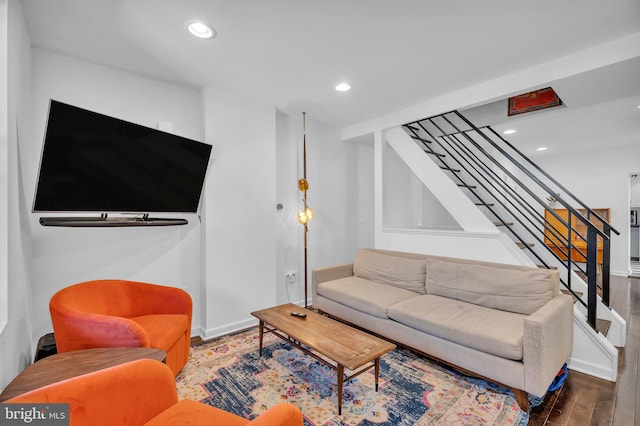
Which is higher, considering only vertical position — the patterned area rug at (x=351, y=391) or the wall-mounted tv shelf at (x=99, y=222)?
the wall-mounted tv shelf at (x=99, y=222)

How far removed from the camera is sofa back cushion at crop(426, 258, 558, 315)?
227cm

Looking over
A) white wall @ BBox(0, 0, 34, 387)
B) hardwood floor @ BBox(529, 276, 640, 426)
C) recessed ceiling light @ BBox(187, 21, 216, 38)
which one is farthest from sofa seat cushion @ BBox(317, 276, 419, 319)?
recessed ceiling light @ BBox(187, 21, 216, 38)

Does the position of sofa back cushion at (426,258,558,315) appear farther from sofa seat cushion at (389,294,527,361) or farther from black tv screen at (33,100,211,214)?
black tv screen at (33,100,211,214)

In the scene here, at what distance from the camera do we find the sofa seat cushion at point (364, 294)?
2723 mm

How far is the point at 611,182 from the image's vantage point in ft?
19.5

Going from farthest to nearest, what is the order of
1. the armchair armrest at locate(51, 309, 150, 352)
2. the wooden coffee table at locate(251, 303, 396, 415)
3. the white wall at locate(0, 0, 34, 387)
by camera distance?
the wooden coffee table at locate(251, 303, 396, 415)
the armchair armrest at locate(51, 309, 150, 352)
the white wall at locate(0, 0, 34, 387)

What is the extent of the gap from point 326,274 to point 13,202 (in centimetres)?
268

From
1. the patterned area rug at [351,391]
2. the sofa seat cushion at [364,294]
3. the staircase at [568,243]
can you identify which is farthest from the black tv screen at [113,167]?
the staircase at [568,243]

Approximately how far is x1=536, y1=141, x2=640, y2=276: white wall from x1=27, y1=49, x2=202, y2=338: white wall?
25.1 ft

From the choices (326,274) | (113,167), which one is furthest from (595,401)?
(113,167)

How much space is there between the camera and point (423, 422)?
175cm

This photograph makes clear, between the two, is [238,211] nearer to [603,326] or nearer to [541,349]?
[541,349]

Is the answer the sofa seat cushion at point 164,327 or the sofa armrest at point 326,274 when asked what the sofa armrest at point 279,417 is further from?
Answer: the sofa armrest at point 326,274

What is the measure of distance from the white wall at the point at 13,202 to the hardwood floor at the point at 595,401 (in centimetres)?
293
